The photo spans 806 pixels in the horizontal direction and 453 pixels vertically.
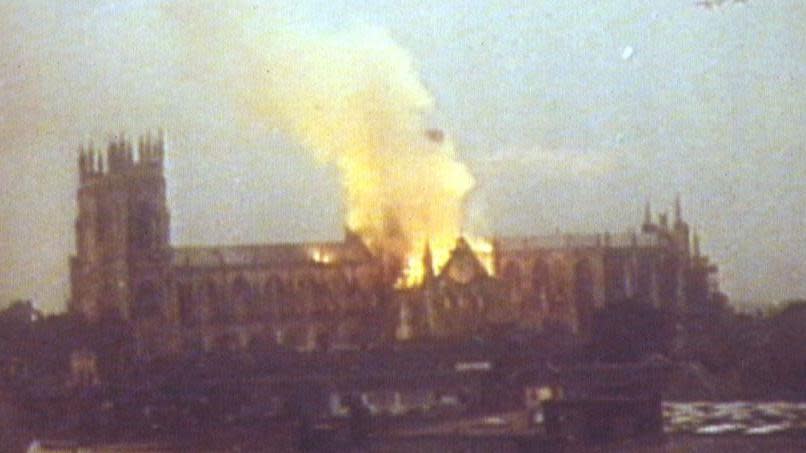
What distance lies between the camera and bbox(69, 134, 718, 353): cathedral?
745cm

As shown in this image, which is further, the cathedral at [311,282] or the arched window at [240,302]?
the arched window at [240,302]

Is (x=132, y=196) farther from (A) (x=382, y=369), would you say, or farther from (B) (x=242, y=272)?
(A) (x=382, y=369)

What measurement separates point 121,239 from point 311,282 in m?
0.72

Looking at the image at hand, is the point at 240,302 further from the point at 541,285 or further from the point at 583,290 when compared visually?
the point at 583,290

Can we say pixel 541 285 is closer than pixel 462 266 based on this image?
No

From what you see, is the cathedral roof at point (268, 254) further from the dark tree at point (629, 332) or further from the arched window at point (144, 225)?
the dark tree at point (629, 332)

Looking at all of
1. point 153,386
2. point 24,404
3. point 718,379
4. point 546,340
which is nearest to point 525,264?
point 546,340

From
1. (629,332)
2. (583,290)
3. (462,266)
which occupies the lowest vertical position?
(629,332)

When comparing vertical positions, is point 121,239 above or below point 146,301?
above

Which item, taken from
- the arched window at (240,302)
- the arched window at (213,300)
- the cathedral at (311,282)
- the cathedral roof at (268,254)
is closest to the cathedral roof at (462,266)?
the cathedral at (311,282)

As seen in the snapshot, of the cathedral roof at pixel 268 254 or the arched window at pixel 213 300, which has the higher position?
the cathedral roof at pixel 268 254

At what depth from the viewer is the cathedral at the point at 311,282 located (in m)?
7.45

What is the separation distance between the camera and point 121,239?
7.52 metres

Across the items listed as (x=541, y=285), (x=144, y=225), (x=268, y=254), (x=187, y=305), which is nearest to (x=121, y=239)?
(x=144, y=225)
